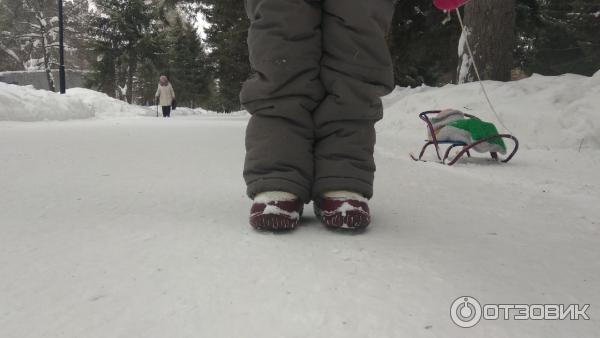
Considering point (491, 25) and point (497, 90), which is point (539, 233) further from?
point (491, 25)

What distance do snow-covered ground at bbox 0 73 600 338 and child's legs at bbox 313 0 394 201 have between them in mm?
175

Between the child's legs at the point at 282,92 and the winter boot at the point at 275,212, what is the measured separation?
4 cm

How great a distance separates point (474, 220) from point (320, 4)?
75 centimetres

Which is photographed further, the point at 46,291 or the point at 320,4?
the point at 320,4

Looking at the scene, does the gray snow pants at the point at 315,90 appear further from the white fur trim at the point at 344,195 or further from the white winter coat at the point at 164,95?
the white winter coat at the point at 164,95

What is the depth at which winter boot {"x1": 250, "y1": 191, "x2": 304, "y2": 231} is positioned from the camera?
3.33 feet

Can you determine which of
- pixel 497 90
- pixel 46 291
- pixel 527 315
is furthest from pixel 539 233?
pixel 497 90

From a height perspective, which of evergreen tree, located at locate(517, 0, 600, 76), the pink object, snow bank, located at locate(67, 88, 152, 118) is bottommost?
snow bank, located at locate(67, 88, 152, 118)

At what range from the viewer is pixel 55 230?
3.22 ft

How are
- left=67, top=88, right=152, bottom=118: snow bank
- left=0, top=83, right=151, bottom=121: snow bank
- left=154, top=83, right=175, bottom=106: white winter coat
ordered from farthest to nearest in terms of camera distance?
left=154, top=83, right=175, bottom=106: white winter coat
left=67, top=88, right=152, bottom=118: snow bank
left=0, top=83, right=151, bottom=121: snow bank

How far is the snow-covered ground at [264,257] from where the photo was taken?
0.60m

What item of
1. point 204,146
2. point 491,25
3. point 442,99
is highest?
point 491,25

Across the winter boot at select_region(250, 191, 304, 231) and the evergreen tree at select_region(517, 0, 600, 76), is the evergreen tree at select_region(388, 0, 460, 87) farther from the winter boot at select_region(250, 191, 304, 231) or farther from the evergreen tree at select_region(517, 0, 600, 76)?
the winter boot at select_region(250, 191, 304, 231)

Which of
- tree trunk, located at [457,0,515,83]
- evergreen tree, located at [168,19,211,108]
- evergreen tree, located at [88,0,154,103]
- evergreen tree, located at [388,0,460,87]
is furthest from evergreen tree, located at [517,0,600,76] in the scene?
evergreen tree, located at [168,19,211,108]
